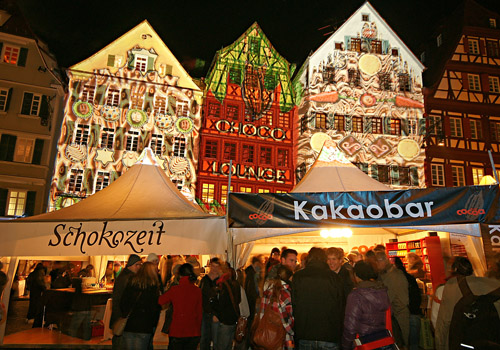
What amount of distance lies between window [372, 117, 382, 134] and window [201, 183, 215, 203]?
9.58 m

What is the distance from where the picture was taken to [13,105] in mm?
20484

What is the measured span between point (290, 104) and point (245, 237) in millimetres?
17544

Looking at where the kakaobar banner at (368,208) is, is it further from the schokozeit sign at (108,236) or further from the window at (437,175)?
the window at (437,175)

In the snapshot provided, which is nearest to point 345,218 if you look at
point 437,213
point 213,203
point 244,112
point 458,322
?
point 437,213

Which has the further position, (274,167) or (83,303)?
(274,167)

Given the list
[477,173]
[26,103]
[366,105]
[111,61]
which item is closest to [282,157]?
[366,105]

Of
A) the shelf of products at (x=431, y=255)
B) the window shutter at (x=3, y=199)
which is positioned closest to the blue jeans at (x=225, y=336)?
the shelf of products at (x=431, y=255)

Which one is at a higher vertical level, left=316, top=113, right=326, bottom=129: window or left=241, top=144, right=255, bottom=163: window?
left=316, top=113, right=326, bottom=129: window

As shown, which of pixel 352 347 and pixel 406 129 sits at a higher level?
pixel 406 129

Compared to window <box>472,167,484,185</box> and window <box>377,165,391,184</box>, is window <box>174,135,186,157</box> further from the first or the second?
window <box>472,167,484,185</box>

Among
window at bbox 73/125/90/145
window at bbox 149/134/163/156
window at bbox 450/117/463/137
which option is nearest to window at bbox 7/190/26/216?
window at bbox 73/125/90/145

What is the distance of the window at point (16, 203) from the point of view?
19.4 m

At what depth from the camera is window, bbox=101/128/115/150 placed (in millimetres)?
20734

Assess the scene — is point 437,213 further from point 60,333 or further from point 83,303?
point 60,333
